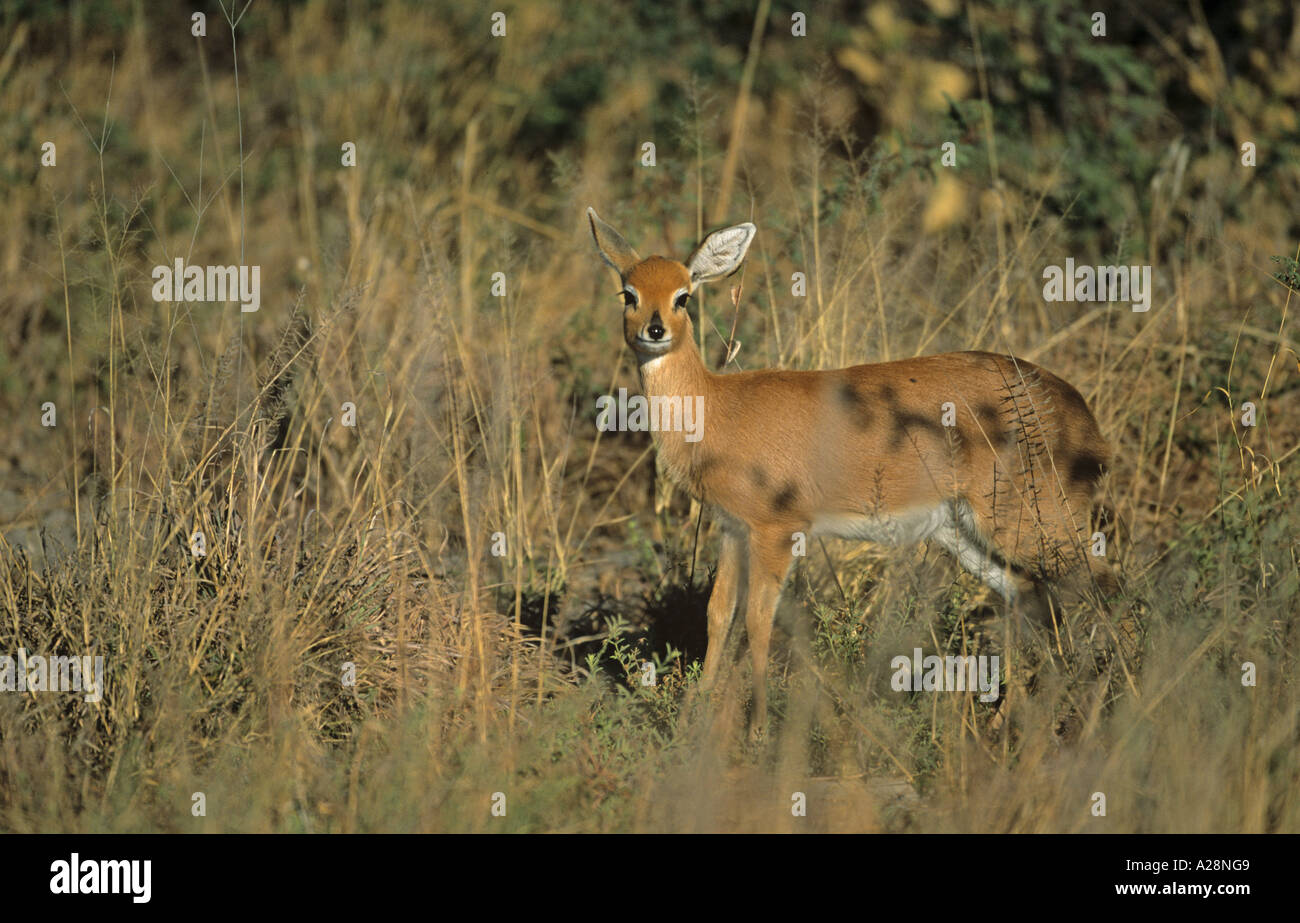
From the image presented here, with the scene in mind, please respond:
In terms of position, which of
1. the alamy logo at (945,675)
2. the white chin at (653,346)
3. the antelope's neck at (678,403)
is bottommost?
the alamy logo at (945,675)

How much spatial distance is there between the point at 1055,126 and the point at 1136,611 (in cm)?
515

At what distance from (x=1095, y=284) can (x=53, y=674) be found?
5799 mm

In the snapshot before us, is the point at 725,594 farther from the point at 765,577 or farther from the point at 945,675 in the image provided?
the point at 945,675

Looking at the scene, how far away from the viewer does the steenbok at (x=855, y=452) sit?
5.86 metres

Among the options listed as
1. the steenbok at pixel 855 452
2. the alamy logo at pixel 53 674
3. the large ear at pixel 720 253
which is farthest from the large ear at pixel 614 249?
the alamy logo at pixel 53 674

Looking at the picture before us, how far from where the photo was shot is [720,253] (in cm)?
607

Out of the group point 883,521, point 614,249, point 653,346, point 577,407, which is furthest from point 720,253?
point 577,407

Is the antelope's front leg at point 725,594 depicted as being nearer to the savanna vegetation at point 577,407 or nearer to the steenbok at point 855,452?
the steenbok at point 855,452

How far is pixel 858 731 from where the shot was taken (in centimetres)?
521

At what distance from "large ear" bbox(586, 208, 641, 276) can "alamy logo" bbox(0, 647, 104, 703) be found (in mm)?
2647

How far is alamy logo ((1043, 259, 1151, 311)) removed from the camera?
24.8 feet

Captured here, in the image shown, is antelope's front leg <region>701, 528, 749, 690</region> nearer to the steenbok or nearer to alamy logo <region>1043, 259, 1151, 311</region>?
the steenbok

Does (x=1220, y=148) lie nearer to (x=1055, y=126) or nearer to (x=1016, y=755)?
(x=1055, y=126)

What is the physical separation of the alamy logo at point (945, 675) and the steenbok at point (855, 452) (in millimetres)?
473
